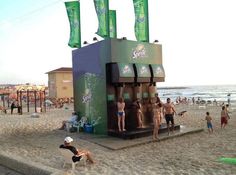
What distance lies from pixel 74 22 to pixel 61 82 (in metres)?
29.3

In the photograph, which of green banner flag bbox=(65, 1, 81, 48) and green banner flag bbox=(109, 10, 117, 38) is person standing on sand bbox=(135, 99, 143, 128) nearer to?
green banner flag bbox=(109, 10, 117, 38)

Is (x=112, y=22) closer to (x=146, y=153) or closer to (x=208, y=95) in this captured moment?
→ (x=146, y=153)

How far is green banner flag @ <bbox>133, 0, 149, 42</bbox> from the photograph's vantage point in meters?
14.0

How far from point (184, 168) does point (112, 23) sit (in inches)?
368

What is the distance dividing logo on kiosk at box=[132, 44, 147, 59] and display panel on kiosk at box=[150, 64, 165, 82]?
649 mm

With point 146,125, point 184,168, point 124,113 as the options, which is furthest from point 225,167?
point 146,125

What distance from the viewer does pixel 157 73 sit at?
550 inches

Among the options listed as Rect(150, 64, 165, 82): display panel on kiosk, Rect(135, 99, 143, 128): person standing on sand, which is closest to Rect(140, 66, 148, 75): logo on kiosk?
Rect(150, 64, 165, 82): display panel on kiosk

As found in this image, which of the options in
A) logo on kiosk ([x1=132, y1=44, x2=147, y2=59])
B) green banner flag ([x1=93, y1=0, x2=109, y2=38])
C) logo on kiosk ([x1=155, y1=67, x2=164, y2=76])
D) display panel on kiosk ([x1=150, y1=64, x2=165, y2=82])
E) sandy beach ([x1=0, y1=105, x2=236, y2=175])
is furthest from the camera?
logo on kiosk ([x1=155, y1=67, x2=164, y2=76])

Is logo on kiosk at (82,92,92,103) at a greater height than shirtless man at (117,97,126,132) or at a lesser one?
greater

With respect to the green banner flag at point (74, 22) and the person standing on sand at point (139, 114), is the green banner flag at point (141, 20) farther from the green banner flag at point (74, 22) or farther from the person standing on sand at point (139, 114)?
the person standing on sand at point (139, 114)

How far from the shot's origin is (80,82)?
14.8 metres

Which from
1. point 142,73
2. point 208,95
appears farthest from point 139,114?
point 208,95

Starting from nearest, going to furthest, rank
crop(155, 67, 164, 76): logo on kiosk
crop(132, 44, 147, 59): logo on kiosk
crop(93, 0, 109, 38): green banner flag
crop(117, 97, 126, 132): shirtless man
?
crop(117, 97, 126, 132): shirtless man, crop(93, 0, 109, 38): green banner flag, crop(132, 44, 147, 59): logo on kiosk, crop(155, 67, 164, 76): logo on kiosk
